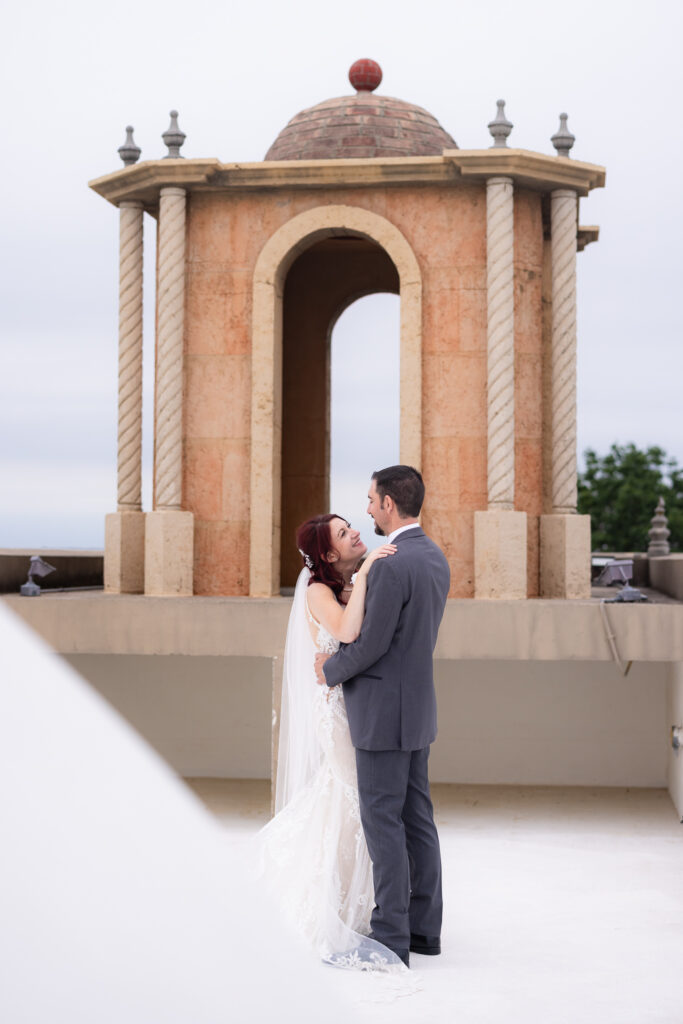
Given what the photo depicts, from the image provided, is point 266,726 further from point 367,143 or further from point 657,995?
point 657,995

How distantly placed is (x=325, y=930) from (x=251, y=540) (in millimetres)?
6121

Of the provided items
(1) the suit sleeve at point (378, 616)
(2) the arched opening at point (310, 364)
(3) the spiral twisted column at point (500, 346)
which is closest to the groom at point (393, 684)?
(1) the suit sleeve at point (378, 616)

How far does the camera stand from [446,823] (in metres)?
9.88

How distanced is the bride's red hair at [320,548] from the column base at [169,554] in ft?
18.4

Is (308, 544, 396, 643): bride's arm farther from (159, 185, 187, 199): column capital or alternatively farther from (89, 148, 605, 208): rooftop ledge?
(159, 185, 187, 199): column capital

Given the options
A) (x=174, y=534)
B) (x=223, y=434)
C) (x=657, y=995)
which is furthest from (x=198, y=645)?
(x=657, y=995)

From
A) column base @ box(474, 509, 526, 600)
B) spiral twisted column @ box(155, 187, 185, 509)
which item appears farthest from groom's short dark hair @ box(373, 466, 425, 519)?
spiral twisted column @ box(155, 187, 185, 509)

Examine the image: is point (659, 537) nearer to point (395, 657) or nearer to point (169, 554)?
point (169, 554)

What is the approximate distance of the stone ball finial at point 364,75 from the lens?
42.4 feet

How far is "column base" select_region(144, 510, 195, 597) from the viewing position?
10.7 metres

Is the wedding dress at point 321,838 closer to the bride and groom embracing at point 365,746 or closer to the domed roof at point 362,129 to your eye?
the bride and groom embracing at point 365,746

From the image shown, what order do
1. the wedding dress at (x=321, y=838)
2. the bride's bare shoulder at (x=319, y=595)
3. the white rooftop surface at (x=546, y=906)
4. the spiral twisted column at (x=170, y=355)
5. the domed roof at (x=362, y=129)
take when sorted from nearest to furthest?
the white rooftop surface at (x=546, y=906)
the wedding dress at (x=321, y=838)
the bride's bare shoulder at (x=319, y=595)
the spiral twisted column at (x=170, y=355)
the domed roof at (x=362, y=129)

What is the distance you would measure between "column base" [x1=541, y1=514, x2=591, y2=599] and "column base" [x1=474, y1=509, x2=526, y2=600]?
1.62 ft

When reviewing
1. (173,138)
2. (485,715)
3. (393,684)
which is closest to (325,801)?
(393,684)
